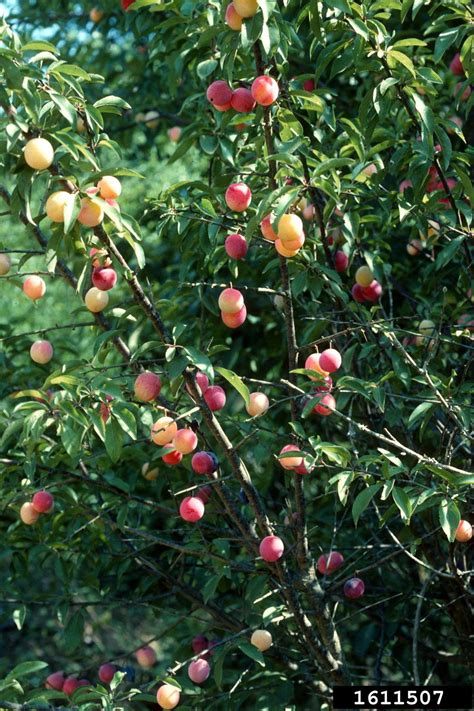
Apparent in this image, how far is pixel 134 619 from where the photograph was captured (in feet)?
15.3

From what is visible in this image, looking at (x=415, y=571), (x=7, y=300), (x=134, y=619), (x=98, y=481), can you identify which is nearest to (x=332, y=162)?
(x=98, y=481)

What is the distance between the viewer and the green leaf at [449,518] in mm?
1415

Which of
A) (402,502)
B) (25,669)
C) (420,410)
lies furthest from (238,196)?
(25,669)

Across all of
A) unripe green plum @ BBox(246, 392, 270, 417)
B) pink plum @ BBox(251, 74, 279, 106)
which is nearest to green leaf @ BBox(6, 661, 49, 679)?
unripe green plum @ BBox(246, 392, 270, 417)

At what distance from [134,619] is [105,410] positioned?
335 cm

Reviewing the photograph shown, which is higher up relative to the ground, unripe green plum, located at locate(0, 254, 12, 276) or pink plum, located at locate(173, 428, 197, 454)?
unripe green plum, located at locate(0, 254, 12, 276)

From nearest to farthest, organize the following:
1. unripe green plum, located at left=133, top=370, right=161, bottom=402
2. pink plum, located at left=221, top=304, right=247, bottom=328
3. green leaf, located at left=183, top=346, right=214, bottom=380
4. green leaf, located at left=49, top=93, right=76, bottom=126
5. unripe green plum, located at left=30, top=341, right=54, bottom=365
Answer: green leaf, located at left=49, top=93, right=76, bottom=126, green leaf, located at left=183, top=346, right=214, bottom=380, unripe green plum, located at left=133, top=370, right=161, bottom=402, pink plum, located at left=221, top=304, right=247, bottom=328, unripe green plum, located at left=30, top=341, right=54, bottom=365

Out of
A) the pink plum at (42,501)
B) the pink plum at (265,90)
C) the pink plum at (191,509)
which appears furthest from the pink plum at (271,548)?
the pink plum at (265,90)

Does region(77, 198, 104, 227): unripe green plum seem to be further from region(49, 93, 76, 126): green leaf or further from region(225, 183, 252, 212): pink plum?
region(225, 183, 252, 212): pink plum

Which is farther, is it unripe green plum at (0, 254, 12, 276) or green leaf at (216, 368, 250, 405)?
unripe green plum at (0, 254, 12, 276)

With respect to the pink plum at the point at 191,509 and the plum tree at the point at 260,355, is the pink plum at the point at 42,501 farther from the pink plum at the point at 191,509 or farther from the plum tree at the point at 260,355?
the pink plum at the point at 191,509

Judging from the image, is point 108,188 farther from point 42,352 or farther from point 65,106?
point 42,352

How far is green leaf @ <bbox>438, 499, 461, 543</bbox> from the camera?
1415 mm

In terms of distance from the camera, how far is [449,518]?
1426 millimetres
